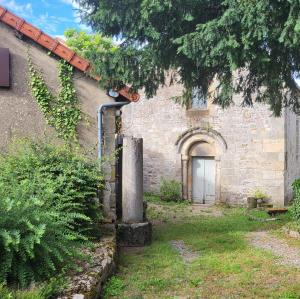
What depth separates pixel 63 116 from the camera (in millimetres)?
8938

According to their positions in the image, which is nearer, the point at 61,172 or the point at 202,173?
the point at 61,172

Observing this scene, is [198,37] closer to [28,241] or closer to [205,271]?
[205,271]

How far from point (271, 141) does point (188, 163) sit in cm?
384

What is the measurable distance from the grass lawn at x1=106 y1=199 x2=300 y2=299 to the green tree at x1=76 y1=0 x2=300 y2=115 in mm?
3349

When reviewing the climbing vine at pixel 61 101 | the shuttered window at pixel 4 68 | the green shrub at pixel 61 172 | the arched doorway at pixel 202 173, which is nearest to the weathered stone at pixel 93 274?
the green shrub at pixel 61 172

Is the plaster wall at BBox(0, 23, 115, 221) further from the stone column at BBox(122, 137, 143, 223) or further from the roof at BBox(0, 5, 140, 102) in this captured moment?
the stone column at BBox(122, 137, 143, 223)

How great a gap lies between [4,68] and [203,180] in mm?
11569

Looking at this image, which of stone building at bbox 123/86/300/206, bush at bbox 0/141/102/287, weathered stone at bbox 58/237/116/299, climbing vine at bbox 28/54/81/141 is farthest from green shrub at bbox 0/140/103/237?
stone building at bbox 123/86/300/206

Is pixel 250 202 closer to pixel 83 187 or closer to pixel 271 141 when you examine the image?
pixel 271 141

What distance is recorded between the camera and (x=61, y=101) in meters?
8.91

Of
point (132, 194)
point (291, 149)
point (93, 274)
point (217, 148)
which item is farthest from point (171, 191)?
point (93, 274)

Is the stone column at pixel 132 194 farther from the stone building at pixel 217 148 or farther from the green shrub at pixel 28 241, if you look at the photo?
the stone building at pixel 217 148

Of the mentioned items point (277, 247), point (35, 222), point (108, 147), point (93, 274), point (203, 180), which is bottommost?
point (277, 247)

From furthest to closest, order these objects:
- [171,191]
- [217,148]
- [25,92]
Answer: [171,191]
[217,148]
[25,92]
